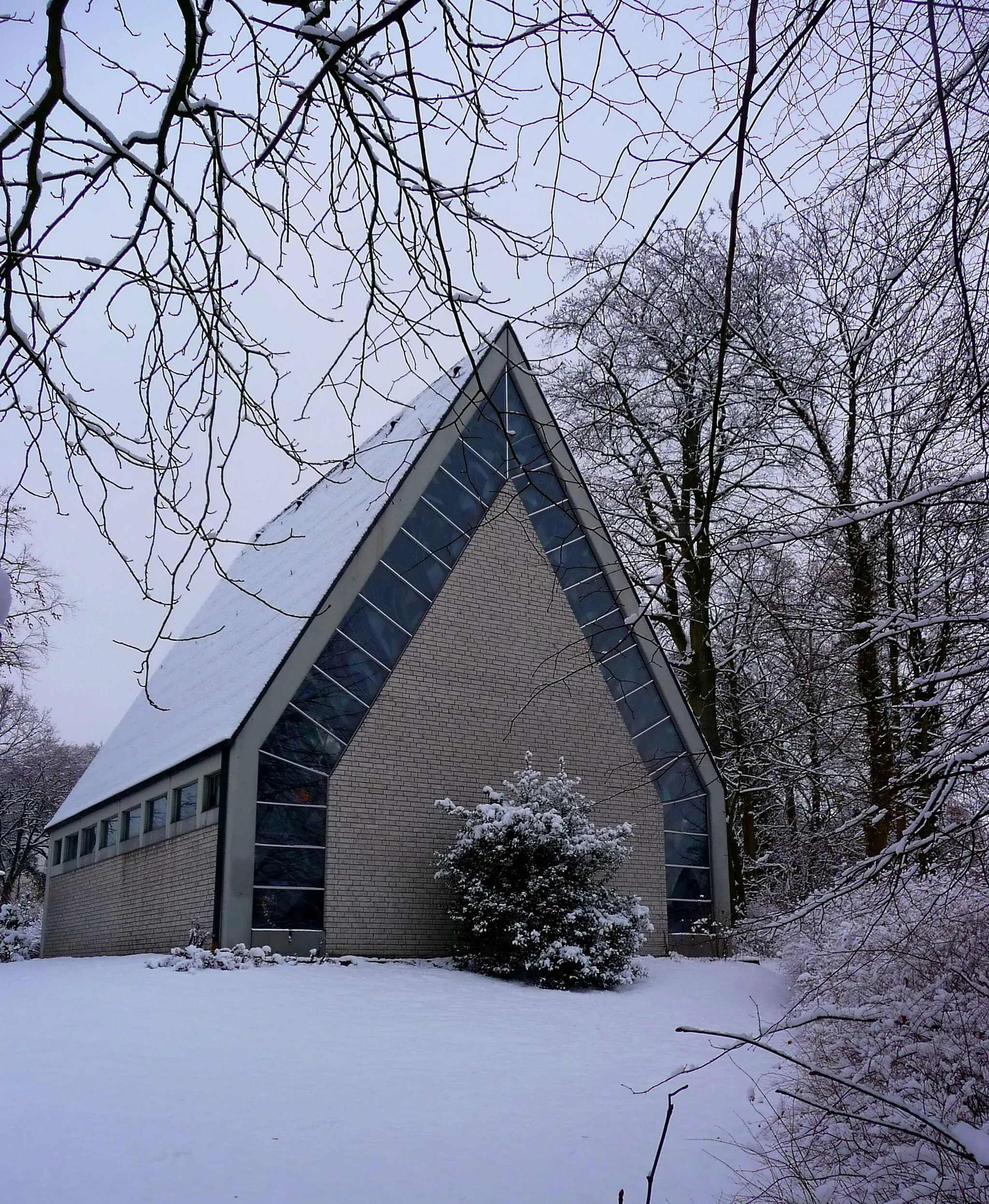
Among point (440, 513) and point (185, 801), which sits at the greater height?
point (440, 513)

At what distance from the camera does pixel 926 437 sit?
601 cm

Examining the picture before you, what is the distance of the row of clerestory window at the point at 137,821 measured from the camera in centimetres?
1553

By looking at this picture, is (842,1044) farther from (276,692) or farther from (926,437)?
(276,692)

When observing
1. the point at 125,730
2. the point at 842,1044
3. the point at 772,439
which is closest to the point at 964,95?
the point at 842,1044

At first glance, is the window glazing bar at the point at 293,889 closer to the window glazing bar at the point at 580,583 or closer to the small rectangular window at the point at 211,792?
the small rectangular window at the point at 211,792

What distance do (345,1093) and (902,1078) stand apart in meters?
4.11

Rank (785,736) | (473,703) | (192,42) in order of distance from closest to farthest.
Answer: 1. (192,42)
2. (785,736)
3. (473,703)

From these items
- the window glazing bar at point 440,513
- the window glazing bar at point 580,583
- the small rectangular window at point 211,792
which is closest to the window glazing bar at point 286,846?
the small rectangular window at point 211,792

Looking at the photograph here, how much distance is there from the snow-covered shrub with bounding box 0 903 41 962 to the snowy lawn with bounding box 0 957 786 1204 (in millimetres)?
12202

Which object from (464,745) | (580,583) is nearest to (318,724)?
(464,745)

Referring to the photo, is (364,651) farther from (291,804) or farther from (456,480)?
(456,480)

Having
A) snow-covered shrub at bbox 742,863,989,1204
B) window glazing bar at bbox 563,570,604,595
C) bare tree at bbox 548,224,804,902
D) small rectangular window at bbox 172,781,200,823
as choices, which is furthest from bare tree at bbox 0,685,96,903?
snow-covered shrub at bbox 742,863,989,1204

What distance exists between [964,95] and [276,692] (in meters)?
12.7

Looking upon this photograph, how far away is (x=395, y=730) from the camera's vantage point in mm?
16547
